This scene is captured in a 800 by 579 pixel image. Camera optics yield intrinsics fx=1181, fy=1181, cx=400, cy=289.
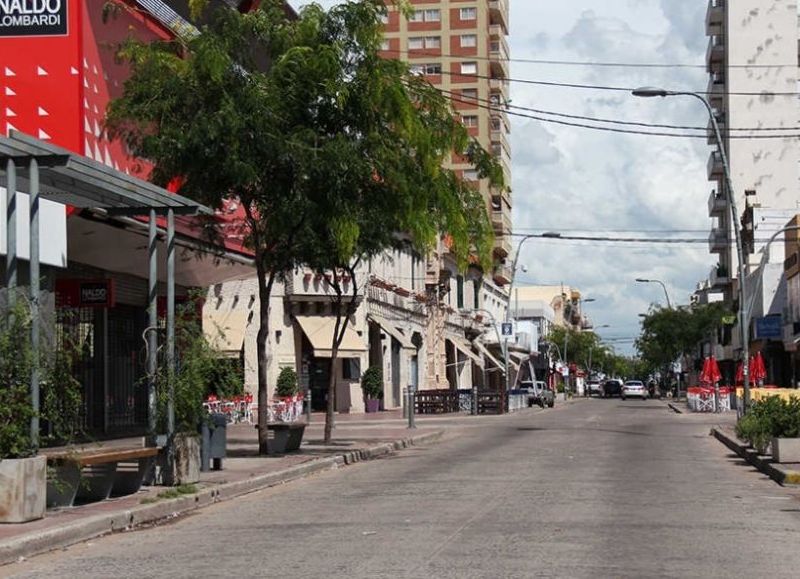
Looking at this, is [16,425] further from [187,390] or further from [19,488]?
[187,390]

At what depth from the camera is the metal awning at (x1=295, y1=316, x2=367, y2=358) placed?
49344 mm

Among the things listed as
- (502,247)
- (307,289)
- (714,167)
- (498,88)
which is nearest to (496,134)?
(498,88)

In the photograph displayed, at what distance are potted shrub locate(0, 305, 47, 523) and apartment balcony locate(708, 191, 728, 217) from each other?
80900 millimetres

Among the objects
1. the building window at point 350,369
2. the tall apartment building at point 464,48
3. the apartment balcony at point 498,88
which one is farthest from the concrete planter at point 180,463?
the tall apartment building at point 464,48

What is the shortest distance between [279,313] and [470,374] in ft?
114

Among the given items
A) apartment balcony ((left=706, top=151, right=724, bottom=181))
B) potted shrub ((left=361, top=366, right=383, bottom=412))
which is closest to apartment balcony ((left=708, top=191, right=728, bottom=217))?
apartment balcony ((left=706, top=151, right=724, bottom=181))

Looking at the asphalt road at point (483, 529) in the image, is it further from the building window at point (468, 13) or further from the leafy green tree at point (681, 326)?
the building window at point (468, 13)

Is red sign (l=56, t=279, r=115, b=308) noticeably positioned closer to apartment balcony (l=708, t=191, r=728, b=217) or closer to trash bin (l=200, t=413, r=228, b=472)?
trash bin (l=200, t=413, r=228, b=472)

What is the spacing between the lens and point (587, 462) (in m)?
21.2

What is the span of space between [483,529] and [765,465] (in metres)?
8.63

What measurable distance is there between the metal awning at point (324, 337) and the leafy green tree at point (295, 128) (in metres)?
27.1

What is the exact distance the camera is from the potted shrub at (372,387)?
176 ft

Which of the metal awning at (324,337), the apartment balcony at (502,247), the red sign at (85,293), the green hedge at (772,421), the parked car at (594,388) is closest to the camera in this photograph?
the green hedge at (772,421)

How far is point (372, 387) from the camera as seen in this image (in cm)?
5369
